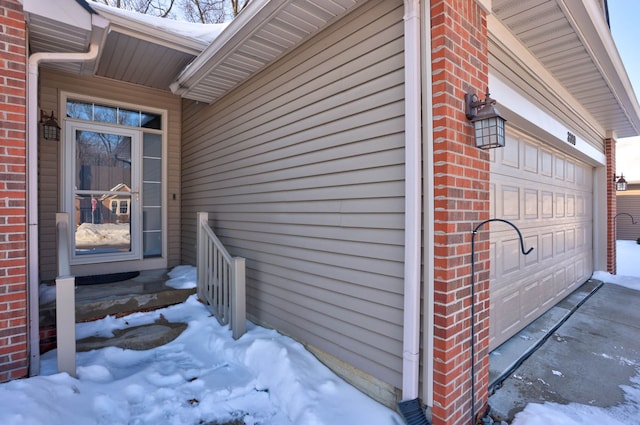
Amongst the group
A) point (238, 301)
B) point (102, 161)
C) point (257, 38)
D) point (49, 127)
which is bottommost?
point (238, 301)

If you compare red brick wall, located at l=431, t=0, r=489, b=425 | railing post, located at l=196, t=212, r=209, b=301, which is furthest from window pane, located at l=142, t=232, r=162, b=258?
red brick wall, located at l=431, t=0, r=489, b=425

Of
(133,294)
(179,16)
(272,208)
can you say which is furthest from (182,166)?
(179,16)

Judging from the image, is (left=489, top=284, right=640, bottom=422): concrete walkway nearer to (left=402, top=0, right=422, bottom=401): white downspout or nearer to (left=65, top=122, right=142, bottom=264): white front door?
(left=402, top=0, right=422, bottom=401): white downspout

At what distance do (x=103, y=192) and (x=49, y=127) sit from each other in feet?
3.31

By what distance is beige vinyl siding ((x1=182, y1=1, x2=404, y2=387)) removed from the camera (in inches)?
83.6

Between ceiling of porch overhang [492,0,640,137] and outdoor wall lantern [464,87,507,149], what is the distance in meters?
0.95

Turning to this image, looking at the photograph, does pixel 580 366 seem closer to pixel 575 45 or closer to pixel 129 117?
pixel 575 45

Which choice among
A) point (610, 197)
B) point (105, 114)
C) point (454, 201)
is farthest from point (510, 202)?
point (105, 114)

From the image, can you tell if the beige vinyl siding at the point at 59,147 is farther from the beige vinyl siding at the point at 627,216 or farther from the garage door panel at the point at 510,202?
the beige vinyl siding at the point at 627,216

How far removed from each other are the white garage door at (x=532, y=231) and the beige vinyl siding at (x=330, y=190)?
123cm

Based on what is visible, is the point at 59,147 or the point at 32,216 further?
the point at 59,147

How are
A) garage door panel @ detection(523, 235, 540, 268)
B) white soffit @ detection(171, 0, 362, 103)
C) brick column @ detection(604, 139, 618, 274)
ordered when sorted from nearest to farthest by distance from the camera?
white soffit @ detection(171, 0, 362, 103) < garage door panel @ detection(523, 235, 540, 268) < brick column @ detection(604, 139, 618, 274)

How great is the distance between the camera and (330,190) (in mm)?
2592

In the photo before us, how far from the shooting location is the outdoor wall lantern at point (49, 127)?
12.9ft
